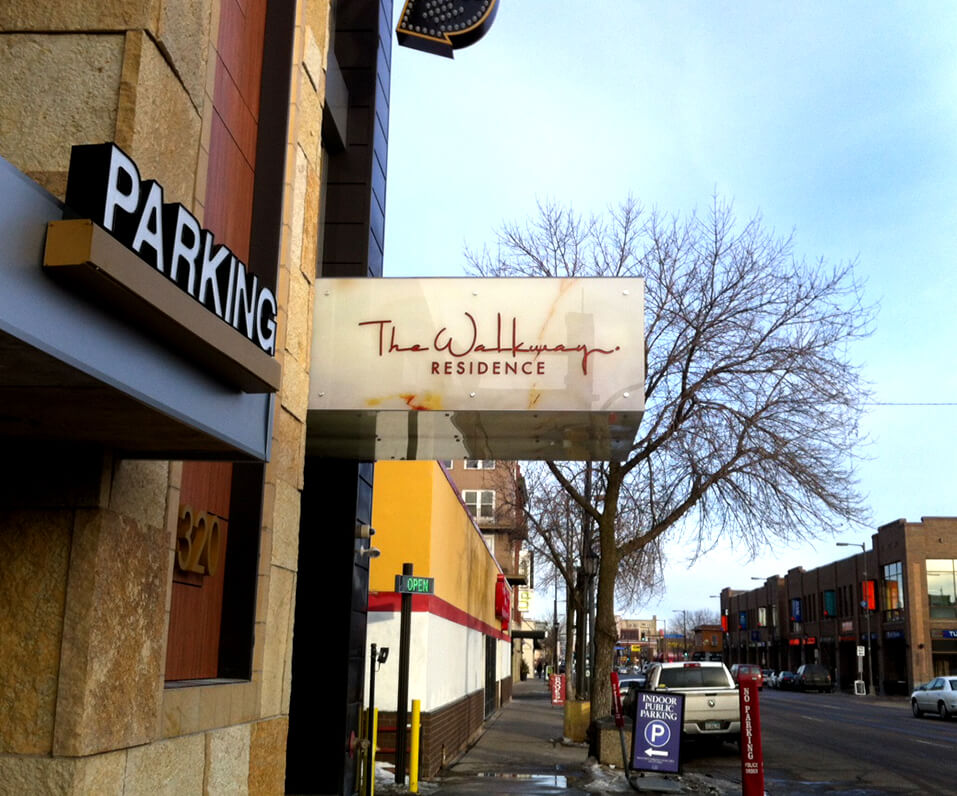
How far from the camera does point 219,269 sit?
13.3ft

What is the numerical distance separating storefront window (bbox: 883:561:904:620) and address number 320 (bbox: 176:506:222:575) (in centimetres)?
5990

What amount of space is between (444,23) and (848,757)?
15.7 m

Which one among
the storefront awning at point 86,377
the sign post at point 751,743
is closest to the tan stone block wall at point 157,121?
the storefront awning at point 86,377

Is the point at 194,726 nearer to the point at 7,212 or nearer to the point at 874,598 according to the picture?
the point at 7,212

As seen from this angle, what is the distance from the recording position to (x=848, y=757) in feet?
63.5

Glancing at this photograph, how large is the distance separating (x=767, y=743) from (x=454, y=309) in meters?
17.9

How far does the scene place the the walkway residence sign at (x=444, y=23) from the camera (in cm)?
954

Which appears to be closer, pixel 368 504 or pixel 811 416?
pixel 368 504

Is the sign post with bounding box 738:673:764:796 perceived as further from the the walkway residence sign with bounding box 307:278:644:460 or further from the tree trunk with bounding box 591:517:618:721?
the tree trunk with bounding box 591:517:618:721

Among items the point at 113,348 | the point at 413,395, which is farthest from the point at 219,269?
the point at 413,395

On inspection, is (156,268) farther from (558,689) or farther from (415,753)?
(558,689)

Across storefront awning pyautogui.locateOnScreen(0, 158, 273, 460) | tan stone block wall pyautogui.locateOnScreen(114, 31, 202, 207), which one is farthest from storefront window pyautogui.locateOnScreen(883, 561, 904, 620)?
storefront awning pyautogui.locateOnScreen(0, 158, 273, 460)

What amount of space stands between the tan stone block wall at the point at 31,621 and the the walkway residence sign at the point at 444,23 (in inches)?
267

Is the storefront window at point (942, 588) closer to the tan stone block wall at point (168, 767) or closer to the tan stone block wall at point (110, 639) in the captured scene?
the tan stone block wall at point (168, 767)
